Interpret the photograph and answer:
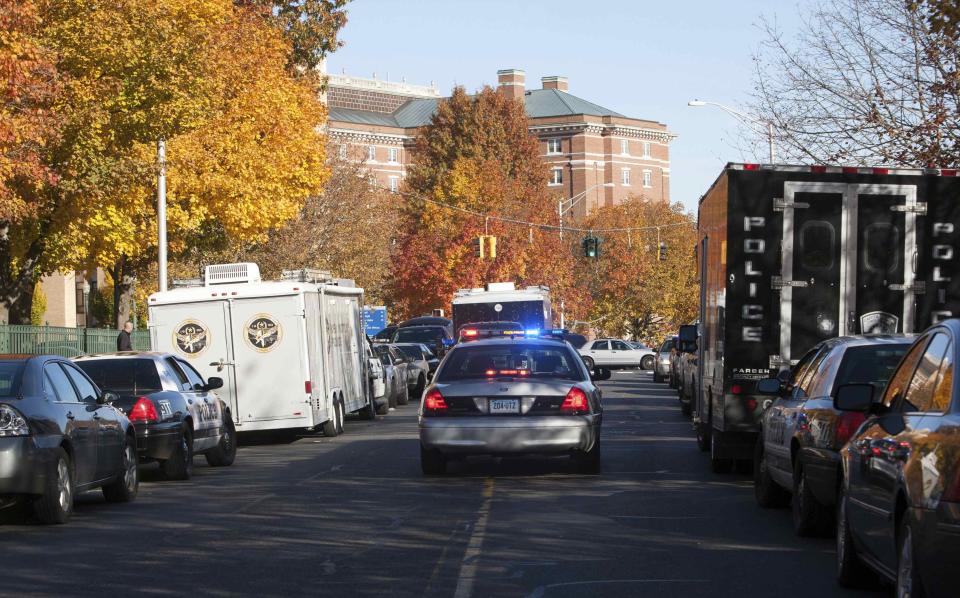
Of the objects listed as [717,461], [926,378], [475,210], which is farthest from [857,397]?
[475,210]

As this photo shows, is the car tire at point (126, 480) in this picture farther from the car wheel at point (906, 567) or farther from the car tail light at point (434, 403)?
the car wheel at point (906, 567)

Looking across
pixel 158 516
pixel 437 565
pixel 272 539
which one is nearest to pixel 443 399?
pixel 158 516

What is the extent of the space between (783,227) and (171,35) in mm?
16941

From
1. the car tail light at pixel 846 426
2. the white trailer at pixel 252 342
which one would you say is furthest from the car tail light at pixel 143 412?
the car tail light at pixel 846 426

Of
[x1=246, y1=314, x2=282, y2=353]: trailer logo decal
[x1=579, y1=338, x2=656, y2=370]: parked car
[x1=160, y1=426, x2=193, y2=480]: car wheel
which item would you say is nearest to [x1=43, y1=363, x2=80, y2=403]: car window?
[x1=160, y1=426, x2=193, y2=480]: car wheel

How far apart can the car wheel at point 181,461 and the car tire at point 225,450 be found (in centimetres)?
159

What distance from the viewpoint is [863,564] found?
369 inches

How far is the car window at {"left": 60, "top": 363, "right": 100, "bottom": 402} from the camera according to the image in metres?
14.7

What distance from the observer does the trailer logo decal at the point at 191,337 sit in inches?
946

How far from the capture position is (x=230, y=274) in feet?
80.6

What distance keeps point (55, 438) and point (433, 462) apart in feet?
16.4

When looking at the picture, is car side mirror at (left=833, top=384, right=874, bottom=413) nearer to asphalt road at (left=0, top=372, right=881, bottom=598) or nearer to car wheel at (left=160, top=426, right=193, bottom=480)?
asphalt road at (left=0, top=372, right=881, bottom=598)

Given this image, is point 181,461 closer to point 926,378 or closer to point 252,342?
point 252,342

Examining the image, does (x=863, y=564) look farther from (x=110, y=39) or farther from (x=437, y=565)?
(x=110, y=39)
